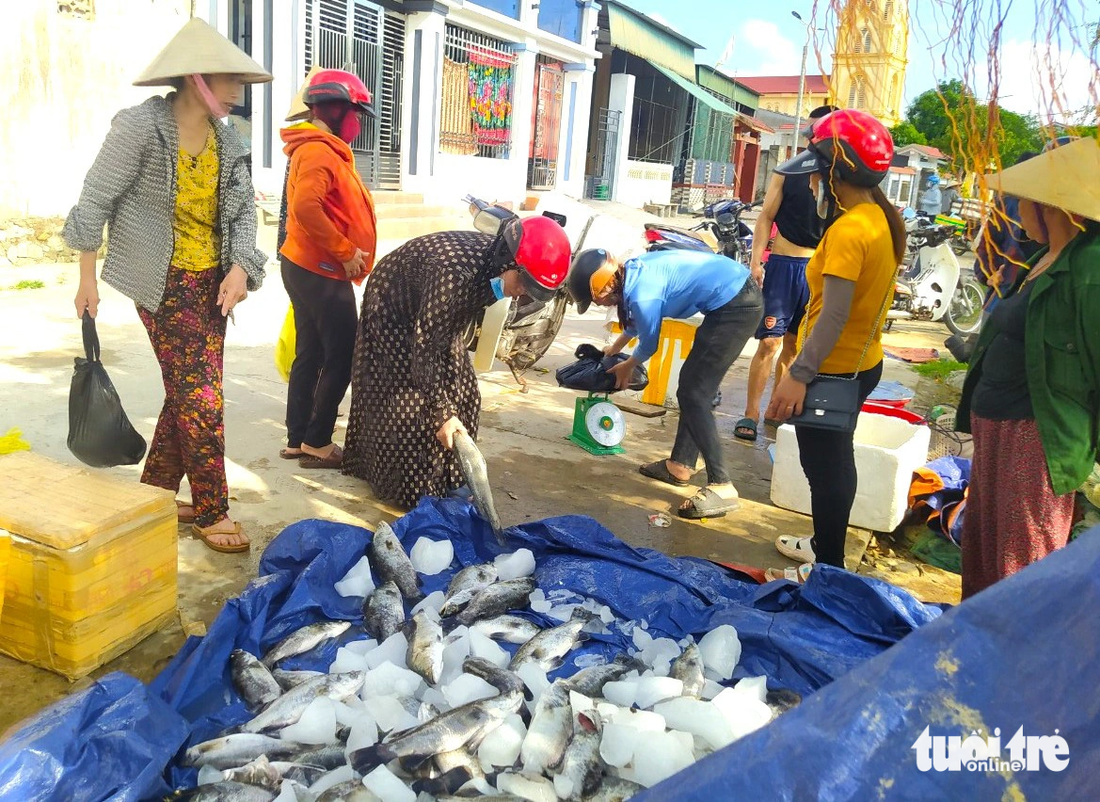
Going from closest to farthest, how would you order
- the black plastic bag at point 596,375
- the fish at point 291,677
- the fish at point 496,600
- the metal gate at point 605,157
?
the fish at point 291,677 < the fish at point 496,600 < the black plastic bag at point 596,375 < the metal gate at point 605,157

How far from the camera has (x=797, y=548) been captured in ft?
13.0

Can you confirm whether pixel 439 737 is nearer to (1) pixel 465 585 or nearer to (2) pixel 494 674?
(2) pixel 494 674

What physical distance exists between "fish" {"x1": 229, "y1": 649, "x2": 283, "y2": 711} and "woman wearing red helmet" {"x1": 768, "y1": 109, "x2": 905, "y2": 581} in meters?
2.02

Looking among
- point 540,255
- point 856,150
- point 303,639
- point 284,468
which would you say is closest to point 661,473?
point 540,255

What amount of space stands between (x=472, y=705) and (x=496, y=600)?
75 cm

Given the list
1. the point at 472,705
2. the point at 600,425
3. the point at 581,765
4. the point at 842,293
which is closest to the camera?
the point at 581,765

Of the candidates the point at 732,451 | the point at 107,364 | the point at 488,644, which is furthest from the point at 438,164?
the point at 488,644

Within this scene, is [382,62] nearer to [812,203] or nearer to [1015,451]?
[812,203]

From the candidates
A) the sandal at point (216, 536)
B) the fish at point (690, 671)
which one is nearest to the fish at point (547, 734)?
the fish at point (690, 671)

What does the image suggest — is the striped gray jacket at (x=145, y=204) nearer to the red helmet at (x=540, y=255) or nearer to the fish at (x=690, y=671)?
the red helmet at (x=540, y=255)

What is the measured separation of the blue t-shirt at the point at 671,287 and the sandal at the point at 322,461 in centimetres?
167

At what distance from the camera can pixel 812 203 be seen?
520cm

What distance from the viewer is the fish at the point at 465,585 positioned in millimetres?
3086

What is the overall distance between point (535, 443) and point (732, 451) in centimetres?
128
